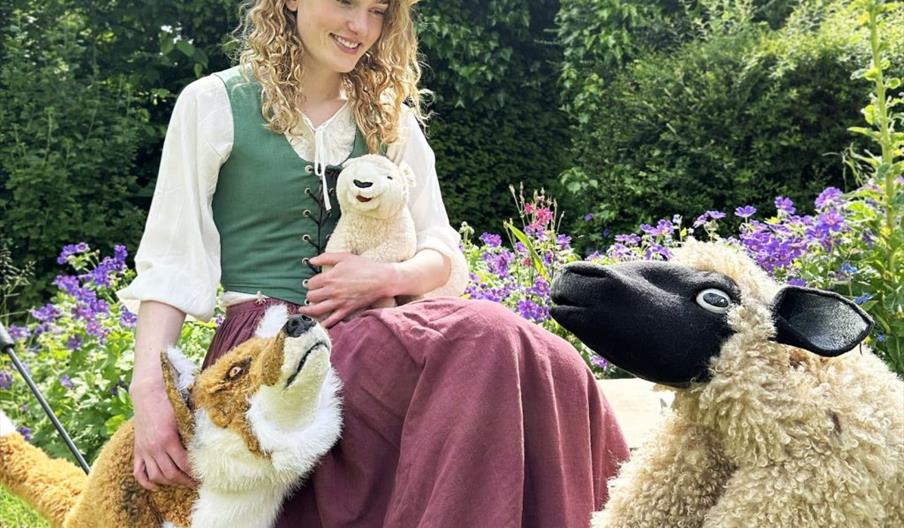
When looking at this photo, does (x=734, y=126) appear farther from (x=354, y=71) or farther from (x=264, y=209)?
(x=264, y=209)

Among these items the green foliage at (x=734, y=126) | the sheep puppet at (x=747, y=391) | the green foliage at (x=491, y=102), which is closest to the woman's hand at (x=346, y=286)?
the sheep puppet at (x=747, y=391)

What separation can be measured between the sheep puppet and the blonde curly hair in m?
0.84

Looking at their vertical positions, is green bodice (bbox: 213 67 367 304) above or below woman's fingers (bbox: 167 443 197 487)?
above

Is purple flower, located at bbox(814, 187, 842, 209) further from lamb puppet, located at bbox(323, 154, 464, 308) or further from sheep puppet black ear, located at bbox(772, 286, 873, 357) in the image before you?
sheep puppet black ear, located at bbox(772, 286, 873, 357)

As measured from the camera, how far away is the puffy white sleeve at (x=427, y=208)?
1.81m

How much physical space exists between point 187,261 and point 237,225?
0.14 m

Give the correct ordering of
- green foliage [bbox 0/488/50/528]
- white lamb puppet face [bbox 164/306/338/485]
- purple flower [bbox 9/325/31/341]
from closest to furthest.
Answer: white lamb puppet face [bbox 164/306/338/485], green foliage [bbox 0/488/50/528], purple flower [bbox 9/325/31/341]

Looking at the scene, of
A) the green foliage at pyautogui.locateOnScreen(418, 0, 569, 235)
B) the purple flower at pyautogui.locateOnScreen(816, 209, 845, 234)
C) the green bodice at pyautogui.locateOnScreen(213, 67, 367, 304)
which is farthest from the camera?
the green foliage at pyautogui.locateOnScreen(418, 0, 569, 235)

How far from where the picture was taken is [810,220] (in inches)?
99.6

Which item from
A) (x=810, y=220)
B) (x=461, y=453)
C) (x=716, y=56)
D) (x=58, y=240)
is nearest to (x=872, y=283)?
(x=810, y=220)

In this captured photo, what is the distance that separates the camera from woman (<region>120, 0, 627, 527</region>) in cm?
128

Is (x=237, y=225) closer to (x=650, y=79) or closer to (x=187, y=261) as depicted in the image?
(x=187, y=261)

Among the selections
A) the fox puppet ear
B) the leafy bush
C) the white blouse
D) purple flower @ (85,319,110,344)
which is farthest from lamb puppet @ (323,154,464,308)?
purple flower @ (85,319,110,344)

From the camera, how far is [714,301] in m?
1.05
